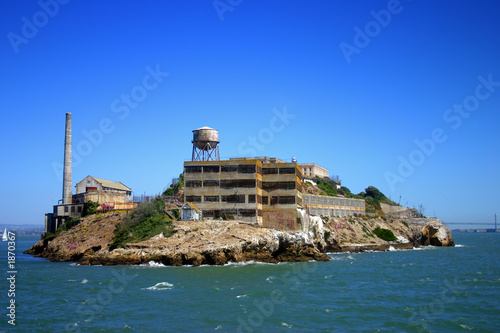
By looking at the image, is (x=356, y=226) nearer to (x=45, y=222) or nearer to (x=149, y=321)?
(x=45, y=222)

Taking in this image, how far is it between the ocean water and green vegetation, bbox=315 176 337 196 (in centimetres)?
8041


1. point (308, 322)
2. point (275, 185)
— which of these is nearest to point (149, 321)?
point (308, 322)

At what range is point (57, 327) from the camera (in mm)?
29125

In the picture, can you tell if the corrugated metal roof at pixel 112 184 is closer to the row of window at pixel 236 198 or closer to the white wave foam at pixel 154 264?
the row of window at pixel 236 198

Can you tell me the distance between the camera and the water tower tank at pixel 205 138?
83.7m

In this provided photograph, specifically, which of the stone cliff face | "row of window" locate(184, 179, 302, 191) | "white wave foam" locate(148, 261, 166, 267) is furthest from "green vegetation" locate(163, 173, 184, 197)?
"white wave foam" locate(148, 261, 166, 267)

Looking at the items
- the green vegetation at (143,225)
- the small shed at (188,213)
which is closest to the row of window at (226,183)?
the small shed at (188,213)

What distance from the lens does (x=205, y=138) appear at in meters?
83.7

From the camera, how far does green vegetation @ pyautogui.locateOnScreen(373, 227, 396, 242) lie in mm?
103875

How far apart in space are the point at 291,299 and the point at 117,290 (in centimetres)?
1415

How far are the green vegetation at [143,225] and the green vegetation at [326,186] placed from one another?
241 feet

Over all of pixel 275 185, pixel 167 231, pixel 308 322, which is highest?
pixel 275 185

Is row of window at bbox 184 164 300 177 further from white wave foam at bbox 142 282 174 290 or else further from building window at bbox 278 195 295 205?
white wave foam at bbox 142 282 174 290

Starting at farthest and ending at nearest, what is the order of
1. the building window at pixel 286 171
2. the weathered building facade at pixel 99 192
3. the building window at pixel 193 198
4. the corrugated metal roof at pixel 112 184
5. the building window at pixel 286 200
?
the corrugated metal roof at pixel 112 184
the weathered building facade at pixel 99 192
the building window at pixel 286 171
the building window at pixel 286 200
the building window at pixel 193 198
